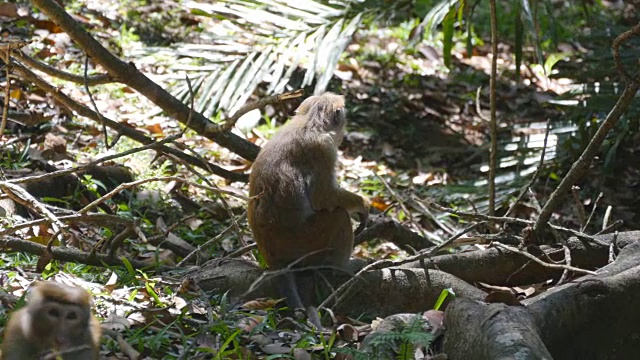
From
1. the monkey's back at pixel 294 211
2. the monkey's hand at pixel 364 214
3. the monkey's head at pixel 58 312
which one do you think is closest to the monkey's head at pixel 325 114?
the monkey's back at pixel 294 211

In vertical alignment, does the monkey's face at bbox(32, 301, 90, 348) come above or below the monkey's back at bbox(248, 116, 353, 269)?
above

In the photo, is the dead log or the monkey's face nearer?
the monkey's face

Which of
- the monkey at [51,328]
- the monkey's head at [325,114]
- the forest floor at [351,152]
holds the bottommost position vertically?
the forest floor at [351,152]

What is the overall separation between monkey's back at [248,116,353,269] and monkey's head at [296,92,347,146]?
12 centimetres

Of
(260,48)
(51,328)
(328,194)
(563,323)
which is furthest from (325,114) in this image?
Answer: (51,328)

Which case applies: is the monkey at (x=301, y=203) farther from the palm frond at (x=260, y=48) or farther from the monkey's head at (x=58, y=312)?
the palm frond at (x=260, y=48)

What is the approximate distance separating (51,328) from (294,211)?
8.11ft

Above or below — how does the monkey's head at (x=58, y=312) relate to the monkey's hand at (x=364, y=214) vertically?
above

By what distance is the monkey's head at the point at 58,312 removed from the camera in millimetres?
3158

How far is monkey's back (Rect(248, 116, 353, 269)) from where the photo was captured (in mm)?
5410

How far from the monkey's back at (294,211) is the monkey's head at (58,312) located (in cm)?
218

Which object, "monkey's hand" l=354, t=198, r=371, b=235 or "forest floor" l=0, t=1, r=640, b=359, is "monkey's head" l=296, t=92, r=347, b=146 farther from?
"forest floor" l=0, t=1, r=640, b=359

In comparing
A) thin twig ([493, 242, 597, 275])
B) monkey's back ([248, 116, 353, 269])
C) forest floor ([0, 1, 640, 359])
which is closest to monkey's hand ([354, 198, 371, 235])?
monkey's back ([248, 116, 353, 269])

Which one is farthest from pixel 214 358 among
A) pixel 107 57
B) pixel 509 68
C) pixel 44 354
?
pixel 509 68
